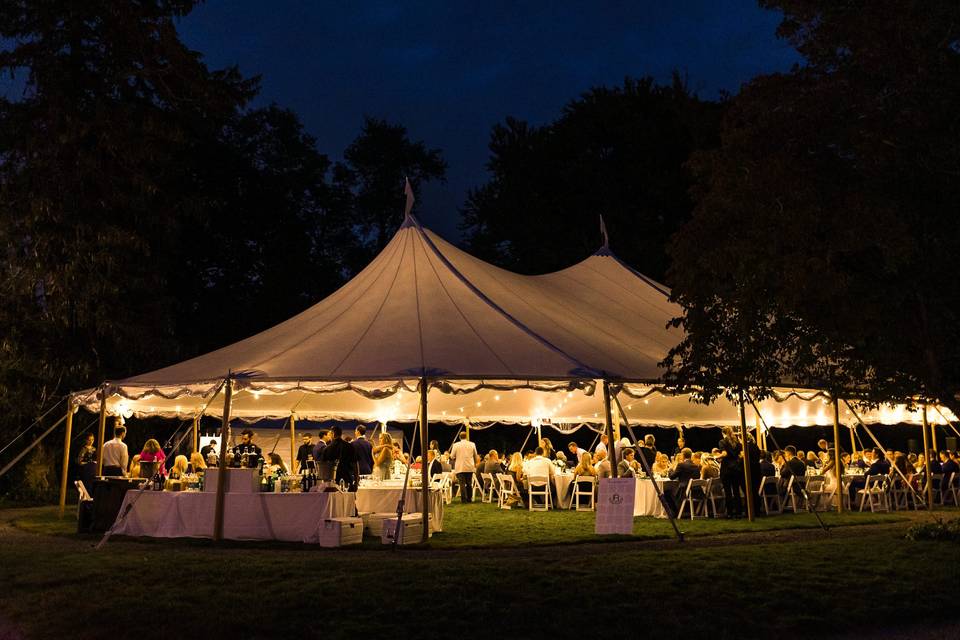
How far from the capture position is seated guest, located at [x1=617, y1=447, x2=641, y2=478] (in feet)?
47.1

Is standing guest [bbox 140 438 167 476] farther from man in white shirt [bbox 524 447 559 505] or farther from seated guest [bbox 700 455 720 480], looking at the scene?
seated guest [bbox 700 455 720 480]

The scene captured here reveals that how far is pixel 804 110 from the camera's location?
11.2 m

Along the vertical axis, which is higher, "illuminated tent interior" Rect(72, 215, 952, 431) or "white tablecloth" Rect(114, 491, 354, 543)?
"illuminated tent interior" Rect(72, 215, 952, 431)

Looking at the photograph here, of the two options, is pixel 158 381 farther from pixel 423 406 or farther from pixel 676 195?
pixel 676 195

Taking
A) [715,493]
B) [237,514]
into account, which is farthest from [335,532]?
[715,493]

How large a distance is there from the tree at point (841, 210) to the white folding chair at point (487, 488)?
24.2ft

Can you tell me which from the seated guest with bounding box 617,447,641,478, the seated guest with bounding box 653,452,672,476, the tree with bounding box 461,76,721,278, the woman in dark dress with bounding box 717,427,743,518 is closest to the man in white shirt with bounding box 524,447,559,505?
the seated guest with bounding box 617,447,641,478

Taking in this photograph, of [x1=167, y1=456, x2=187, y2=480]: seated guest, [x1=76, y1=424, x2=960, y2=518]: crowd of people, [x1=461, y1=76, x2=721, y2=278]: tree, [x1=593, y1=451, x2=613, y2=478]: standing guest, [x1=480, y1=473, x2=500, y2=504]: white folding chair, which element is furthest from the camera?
[x1=461, y1=76, x2=721, y2=278]: tree

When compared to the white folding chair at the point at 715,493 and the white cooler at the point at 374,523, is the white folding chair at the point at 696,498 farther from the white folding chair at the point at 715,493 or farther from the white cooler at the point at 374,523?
the white cooler at the point at 374,523

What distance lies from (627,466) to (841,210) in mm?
5534

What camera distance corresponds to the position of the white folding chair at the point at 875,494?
55.0 ft

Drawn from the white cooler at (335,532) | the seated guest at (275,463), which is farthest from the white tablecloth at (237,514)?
the seated guest at (275,463)

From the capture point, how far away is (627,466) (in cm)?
1445

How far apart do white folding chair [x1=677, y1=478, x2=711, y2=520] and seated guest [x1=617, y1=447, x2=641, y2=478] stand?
0.88m
